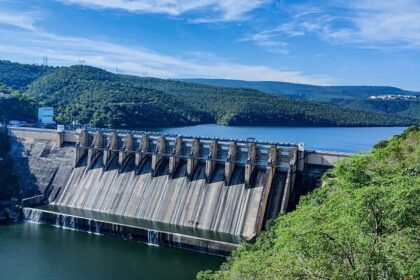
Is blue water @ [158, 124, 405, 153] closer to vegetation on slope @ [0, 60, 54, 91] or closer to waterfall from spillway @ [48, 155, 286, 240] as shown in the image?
waterfall from spillway @ [48, 155, 286, 240]

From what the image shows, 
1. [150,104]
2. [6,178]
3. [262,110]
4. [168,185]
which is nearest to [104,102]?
[150,104]

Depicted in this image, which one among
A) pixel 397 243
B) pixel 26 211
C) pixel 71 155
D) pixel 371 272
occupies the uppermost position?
pixel 397 243

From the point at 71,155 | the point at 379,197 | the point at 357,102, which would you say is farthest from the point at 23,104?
the point at 357,102

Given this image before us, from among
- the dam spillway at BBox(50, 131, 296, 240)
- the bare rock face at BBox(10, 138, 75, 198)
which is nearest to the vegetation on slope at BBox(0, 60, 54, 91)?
the bare rock face at BBox(10, 138, 75, 198)

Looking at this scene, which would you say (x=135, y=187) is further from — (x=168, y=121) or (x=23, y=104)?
(x=168, y=121)

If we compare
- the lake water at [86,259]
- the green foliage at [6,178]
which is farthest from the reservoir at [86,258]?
the green foliage at [6,178]

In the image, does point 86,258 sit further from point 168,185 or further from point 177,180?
point 177,180

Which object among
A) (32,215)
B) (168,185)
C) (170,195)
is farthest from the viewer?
(168,185)
